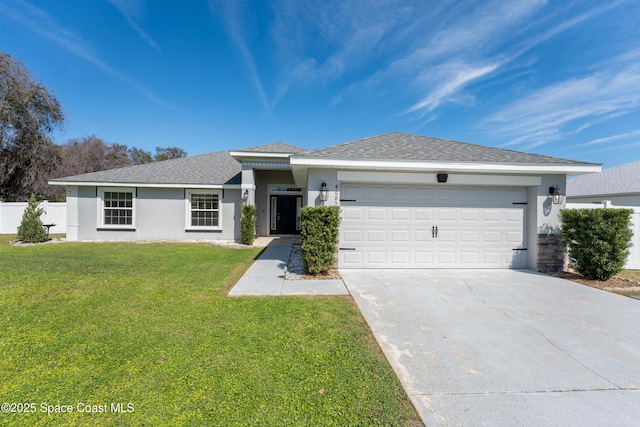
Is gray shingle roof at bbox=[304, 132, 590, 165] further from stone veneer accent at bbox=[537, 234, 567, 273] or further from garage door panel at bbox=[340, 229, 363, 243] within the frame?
stone veneer accent at bbox=[537, 234, 567, 273]

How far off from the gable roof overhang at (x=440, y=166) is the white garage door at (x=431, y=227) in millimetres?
541

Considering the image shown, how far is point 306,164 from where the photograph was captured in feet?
20.9

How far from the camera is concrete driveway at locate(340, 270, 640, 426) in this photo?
6.96ft

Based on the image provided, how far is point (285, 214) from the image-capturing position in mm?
13992

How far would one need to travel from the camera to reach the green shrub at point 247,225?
11.2 meters

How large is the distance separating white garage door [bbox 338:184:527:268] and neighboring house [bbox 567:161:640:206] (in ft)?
39.2

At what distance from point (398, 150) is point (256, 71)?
27.3ft

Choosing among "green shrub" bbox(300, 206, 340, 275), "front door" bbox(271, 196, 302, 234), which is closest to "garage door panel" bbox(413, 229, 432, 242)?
"green shrub" bbox(300, 206, 340, 275)

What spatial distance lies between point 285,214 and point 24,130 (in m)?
19.1

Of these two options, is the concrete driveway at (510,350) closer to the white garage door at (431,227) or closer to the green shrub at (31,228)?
the white garage door at (431,227)

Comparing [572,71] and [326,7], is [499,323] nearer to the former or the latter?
[326,7]

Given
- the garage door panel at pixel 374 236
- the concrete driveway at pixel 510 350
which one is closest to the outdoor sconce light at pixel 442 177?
the garage door panel at pixel 374 236

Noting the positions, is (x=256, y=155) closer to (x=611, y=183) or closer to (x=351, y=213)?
(x=351, y=213)

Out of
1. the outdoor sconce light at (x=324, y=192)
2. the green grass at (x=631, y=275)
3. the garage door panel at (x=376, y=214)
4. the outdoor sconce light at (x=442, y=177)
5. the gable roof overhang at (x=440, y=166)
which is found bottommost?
the green grass at (x=631, y=275)
